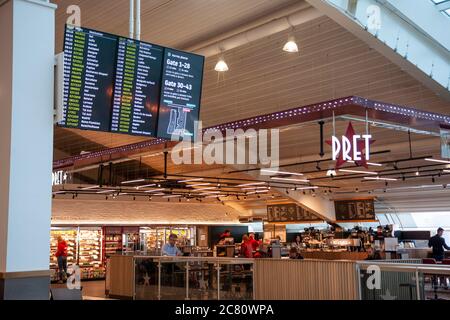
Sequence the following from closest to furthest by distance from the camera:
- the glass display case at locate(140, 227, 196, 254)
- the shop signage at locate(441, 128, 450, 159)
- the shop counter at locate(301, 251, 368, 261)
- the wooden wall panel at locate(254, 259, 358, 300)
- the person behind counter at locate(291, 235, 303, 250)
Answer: the wooden wall panel at locate(254, 259, 358, 300), the shop signage at locate(441, 128, 450, 159), the shop counter at locate(301, 251, 368, 261), the person behind counter at locate(291, 235, 303, 250), the glass display case at locate(140, 227, 196, 254)

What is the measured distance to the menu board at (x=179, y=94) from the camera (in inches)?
235

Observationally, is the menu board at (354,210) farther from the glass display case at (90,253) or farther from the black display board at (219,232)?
the glass display case at (90,253)

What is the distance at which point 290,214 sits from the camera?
26781mm

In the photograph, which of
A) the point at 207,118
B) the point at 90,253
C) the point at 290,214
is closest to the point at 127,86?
the point at 207,118

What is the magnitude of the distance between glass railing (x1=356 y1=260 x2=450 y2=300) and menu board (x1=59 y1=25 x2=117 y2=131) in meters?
4.24

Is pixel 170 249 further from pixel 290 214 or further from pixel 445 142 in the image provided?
pixel 290 214

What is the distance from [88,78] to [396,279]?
Result: 184 inches

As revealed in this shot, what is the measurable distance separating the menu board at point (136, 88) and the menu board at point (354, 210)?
20.3m

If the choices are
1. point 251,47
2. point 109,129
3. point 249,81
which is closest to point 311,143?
point 249,81

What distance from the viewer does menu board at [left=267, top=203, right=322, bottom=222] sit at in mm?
26531

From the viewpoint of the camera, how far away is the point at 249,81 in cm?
1253

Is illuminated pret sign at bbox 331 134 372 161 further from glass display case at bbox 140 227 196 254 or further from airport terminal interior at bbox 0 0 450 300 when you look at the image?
glass display case at bbox 140 227 196 254

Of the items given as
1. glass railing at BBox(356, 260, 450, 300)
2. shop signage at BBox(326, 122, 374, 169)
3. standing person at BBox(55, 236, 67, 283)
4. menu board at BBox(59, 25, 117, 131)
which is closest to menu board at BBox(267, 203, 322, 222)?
standing person at BBox(55, 236, 67, 283)
